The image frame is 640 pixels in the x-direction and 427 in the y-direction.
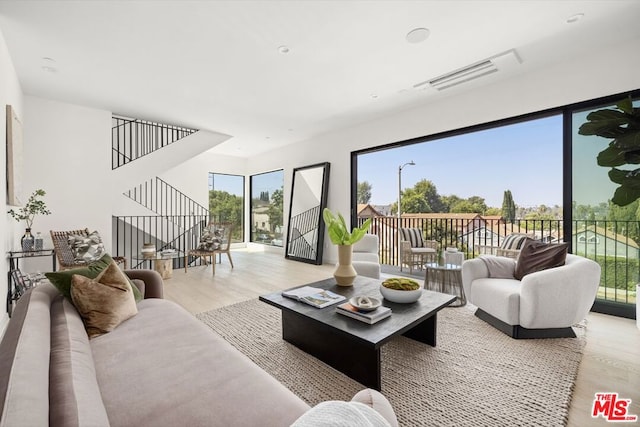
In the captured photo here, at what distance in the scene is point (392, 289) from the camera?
2.08m

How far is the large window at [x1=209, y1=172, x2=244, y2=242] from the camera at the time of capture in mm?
8133

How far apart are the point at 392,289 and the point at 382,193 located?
5.07 m

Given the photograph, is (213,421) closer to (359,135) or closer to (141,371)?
(141,371)

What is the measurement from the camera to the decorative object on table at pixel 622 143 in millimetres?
1766

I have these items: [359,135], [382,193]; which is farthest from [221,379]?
[382,193]

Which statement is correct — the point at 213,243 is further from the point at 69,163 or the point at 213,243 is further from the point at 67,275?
the point at 67,275

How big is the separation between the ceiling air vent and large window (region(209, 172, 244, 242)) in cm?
610

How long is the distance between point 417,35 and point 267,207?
6.13 meters

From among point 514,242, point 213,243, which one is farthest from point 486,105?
point 213,243

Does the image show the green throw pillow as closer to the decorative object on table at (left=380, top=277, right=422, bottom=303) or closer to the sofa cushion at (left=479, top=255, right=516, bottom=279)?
the decorative object on table at (left=380, top=277, right=422, bottom=303)

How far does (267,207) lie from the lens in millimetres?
8125

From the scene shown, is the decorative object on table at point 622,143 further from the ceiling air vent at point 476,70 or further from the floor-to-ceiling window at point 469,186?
the floor-to-ceiling window at point 469,186

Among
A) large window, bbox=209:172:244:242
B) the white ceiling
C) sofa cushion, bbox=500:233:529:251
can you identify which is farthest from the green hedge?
large window, bbox=209:172:244:242

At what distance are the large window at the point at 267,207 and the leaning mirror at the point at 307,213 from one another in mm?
848
